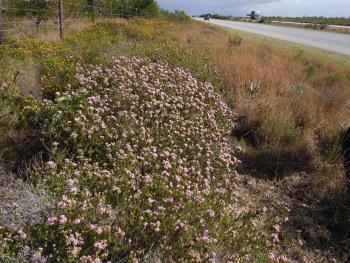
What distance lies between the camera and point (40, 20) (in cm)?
1636

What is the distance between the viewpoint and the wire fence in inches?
423

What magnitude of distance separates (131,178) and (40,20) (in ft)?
49.8

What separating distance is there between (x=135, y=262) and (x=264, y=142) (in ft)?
12.8

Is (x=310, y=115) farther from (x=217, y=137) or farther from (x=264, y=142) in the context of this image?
(x=217, y=137)

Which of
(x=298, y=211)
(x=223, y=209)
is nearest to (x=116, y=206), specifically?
(x=223, y=209)

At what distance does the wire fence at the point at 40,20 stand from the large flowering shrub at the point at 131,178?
6232 millimetres

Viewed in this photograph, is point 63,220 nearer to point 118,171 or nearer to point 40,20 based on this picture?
point 118,171

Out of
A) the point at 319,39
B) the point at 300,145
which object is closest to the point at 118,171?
the point at 300,145

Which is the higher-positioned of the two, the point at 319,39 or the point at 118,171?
the point at 319,39

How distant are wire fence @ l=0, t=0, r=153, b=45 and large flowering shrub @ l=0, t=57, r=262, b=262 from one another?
6.23 metres

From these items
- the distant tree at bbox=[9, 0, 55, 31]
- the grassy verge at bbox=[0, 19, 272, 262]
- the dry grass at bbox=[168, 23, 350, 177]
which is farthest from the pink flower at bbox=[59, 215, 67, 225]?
the distant tree at bbox=[9, 0, 55, 31]

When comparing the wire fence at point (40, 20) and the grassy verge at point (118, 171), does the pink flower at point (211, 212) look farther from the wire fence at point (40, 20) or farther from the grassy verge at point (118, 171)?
the wire fence at point (40, 20)

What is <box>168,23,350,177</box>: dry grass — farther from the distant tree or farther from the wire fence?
the distant tree

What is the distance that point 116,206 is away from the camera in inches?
116
